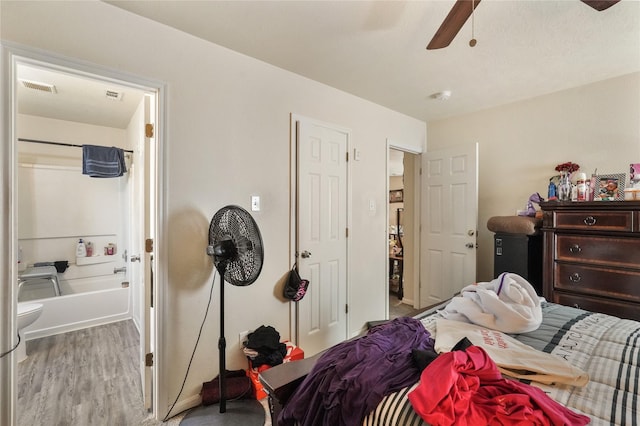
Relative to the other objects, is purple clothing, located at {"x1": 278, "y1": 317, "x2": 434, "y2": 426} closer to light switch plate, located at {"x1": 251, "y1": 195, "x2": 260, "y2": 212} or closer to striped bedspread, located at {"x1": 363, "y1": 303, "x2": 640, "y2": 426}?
striped bedspread, located at {"x1": 363, "y1": 303, "x2": 640, "y2": 426}

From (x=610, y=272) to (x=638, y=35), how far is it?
160cm

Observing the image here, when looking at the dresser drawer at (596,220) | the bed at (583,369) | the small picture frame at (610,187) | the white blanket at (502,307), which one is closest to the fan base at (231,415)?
the bed at (583,369)

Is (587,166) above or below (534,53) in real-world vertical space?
below

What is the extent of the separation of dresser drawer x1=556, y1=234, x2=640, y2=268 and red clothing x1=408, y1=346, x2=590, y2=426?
Result: 1843 millimetres

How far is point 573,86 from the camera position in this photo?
2.58 m

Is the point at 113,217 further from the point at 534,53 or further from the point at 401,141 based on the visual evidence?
the point at 534,53

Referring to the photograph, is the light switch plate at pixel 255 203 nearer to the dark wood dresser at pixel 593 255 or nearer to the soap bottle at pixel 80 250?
the dark wood dresser at pixel 593 255

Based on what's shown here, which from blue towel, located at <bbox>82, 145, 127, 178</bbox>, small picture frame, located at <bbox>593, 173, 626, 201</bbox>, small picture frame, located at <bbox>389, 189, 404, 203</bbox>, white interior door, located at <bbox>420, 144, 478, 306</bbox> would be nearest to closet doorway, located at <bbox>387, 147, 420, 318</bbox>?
white interior door, located at <bbox>420, 144, 478, 306</bbox>

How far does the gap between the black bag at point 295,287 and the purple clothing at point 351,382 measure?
3.79 feet

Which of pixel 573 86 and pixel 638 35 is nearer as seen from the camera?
pixel 638 35

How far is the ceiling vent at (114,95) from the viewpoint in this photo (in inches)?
97.7

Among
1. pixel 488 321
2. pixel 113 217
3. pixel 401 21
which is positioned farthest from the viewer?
pixel 113 217

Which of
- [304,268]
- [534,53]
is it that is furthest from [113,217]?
[534,53]

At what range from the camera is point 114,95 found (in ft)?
8.36
